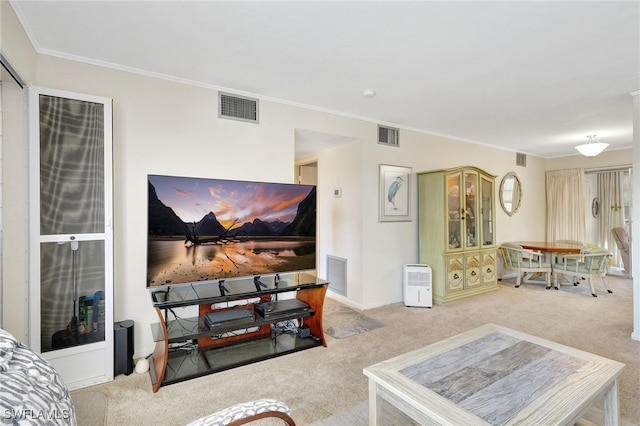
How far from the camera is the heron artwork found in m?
4.34

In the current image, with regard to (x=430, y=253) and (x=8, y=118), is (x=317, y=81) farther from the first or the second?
(x=430, y=253)

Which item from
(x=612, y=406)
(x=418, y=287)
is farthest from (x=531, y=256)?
(x=612, y=406)

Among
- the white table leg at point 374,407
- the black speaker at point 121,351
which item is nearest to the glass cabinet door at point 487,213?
the white table leg at point 374,407

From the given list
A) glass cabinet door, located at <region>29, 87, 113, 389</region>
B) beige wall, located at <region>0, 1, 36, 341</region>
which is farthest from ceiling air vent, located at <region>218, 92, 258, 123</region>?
beige wall, located at <region>0, 1, 36, 341</region>

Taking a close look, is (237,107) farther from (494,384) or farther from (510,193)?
(510,193)

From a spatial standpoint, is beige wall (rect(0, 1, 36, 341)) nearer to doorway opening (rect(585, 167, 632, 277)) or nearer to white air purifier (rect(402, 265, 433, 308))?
white air purifier (rect(402, 265, 433, 308))

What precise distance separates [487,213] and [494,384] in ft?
13.6

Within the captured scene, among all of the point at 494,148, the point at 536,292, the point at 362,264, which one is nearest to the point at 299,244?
the point at 362,264

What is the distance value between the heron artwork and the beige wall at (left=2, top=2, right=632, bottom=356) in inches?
9.5

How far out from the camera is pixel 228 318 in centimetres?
256

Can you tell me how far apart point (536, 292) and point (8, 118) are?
21.2 ft

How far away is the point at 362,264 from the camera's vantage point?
13.4ft

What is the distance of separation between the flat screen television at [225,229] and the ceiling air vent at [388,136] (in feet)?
5.24

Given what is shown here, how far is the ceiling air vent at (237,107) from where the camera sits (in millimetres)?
3047
